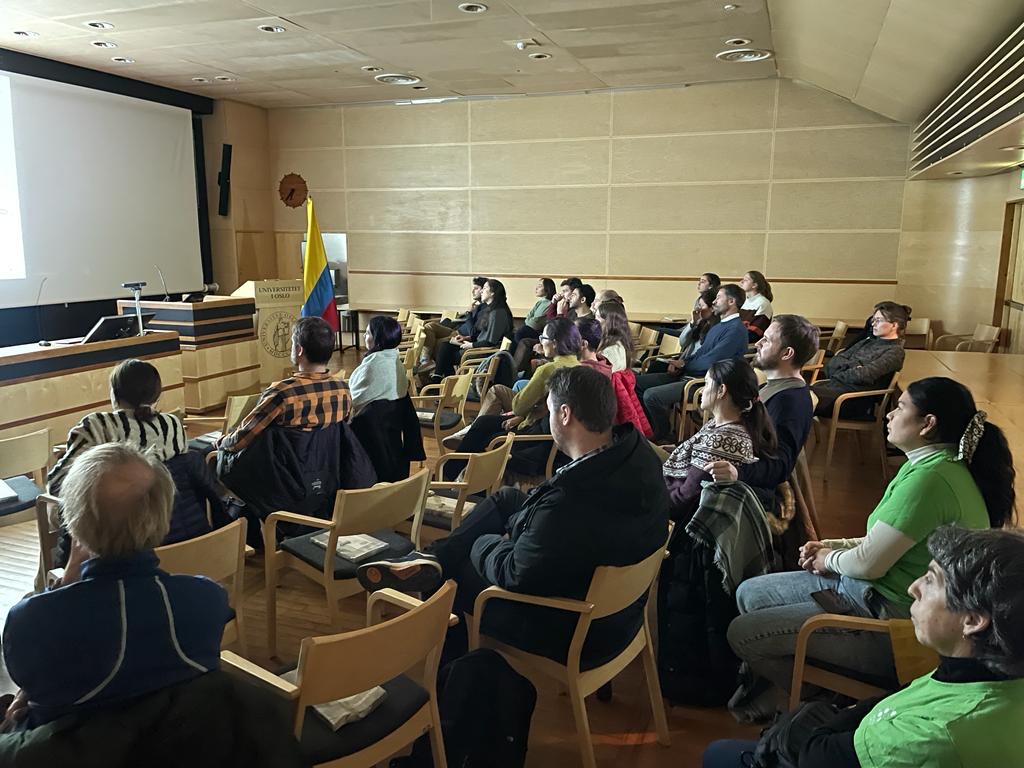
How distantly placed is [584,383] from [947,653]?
4.04ft

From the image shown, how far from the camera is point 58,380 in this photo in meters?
5.54

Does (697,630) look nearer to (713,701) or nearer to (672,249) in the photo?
(713,701)

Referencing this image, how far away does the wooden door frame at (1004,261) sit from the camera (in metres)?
7.71

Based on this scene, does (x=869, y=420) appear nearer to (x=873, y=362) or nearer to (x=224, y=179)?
(x=873, y=362)

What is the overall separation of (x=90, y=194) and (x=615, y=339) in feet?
23.7

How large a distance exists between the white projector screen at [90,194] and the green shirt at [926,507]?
29.7ft

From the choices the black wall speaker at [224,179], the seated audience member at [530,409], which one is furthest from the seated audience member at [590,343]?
the black wall speaker at [224,179]

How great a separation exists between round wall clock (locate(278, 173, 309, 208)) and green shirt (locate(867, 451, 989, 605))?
1069 cm

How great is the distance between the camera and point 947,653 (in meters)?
1.41

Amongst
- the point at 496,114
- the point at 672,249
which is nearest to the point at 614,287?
the point at 672,249

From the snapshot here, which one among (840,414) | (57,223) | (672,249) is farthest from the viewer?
(672,249)

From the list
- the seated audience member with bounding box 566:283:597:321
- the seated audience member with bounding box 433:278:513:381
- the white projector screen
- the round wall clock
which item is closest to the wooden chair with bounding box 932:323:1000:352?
the seated audience member with bounding box 566:283:597:321

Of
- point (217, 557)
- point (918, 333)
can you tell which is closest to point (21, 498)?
point (217, 557)

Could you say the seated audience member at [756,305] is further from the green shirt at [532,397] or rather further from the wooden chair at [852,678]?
the wooden chair at [852,678]
